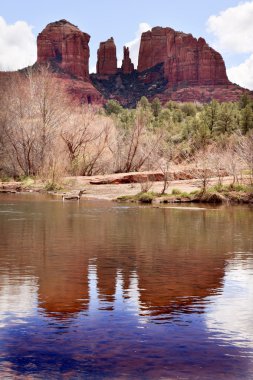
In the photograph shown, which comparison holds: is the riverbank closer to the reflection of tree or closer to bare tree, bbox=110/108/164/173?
bare tree, bbox=110/108/164/173

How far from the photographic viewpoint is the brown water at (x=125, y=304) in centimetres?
657

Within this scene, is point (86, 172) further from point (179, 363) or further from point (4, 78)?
point (179, 363)

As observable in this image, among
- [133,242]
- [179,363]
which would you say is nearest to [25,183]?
[133,242]

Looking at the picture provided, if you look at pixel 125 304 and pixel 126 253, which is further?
pixel 126 253

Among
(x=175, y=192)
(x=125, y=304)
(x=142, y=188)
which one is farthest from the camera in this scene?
(x=142, y=188)

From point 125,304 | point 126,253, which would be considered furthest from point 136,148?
point 125,304

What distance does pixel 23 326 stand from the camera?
782 centimetres

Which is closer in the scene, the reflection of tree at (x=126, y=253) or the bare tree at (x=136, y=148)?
the reflection of tree at (x=126, y=253)

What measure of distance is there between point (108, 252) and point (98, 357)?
7628 millimetres

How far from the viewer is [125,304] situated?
29.9ft

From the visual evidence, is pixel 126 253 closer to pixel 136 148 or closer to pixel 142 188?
pixel 142 188

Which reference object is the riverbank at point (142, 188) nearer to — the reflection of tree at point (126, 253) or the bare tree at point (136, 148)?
the bare tree at point (136, 148)

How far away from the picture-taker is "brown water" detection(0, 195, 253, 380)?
6574mm

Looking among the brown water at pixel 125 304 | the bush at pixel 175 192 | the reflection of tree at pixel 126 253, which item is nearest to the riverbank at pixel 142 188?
the bush at pixel 175 192
